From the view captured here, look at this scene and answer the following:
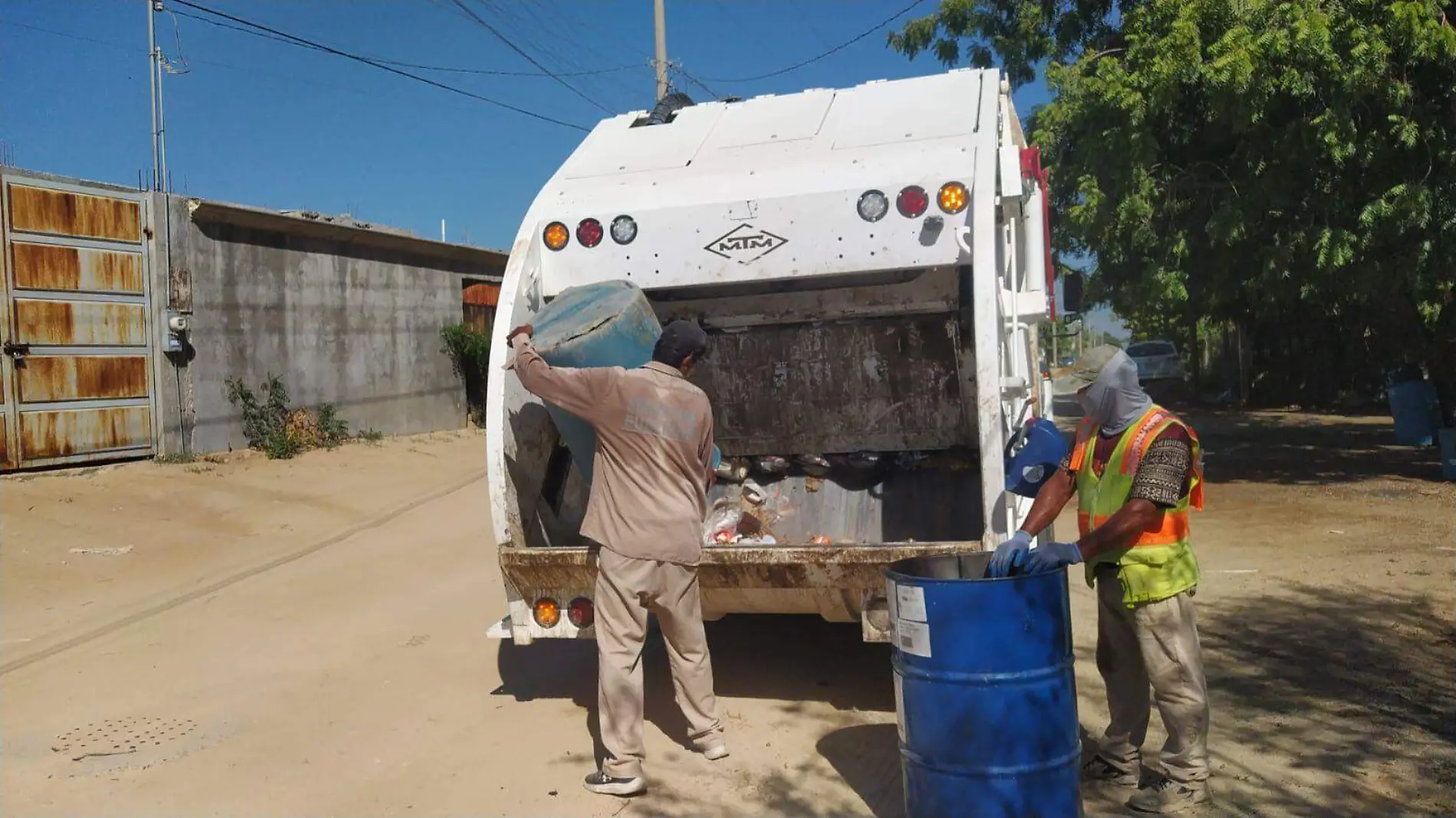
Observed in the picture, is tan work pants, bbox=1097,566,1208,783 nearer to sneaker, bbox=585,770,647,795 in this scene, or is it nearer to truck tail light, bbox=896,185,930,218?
truck tail light, bbox=896,185,930,218

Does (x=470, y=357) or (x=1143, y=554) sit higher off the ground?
(x=470, y=357)

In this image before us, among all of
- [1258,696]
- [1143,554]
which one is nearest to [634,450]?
[1143,554]

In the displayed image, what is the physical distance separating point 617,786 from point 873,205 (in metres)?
2.24

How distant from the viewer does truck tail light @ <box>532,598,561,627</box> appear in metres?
4.42

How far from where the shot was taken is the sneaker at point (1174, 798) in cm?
354

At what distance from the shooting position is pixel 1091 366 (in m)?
3.71

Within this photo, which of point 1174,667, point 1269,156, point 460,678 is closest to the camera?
point 1174,667

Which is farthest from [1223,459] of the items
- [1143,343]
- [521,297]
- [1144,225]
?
[1143,343]

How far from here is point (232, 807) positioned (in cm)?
376

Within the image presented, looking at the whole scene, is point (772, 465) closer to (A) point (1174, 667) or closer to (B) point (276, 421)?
(A) point (1174, 667)

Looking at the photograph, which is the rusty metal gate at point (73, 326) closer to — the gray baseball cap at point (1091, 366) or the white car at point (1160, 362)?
the gray baseball cap at point (1091, 366)

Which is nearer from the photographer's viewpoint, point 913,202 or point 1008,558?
point 1008,558

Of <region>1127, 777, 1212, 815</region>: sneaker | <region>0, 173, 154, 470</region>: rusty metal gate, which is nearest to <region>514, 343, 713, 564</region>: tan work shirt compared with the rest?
<region>1127, 777, 1212, 815</region>: sneaker

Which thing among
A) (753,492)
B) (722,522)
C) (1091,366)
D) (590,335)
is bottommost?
(722,522)
